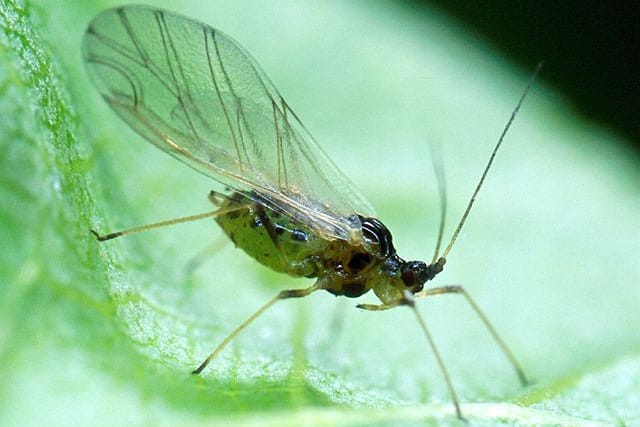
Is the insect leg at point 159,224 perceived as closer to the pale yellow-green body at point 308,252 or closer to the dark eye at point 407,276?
the pale yellow-green body at point 308,252

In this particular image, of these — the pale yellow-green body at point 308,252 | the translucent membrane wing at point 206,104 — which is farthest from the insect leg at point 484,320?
the translucent membrane wing at point 206,104

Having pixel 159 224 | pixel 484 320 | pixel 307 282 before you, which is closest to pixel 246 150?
pixel 159 224

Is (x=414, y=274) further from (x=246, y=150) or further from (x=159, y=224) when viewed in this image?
(x=159, y=224)

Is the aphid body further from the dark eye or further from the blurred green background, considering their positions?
the blurred green background

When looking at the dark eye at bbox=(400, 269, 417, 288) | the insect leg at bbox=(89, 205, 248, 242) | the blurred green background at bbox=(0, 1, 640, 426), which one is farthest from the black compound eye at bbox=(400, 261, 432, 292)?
the insect leg at bbox=(89, 205, 248, 242)

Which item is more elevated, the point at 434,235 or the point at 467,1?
the point at 467,1

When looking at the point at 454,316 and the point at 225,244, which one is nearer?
the point at 225,244

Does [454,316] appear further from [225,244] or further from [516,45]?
[516,45]

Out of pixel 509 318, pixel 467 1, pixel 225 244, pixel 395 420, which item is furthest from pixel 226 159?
pixel 467 1
